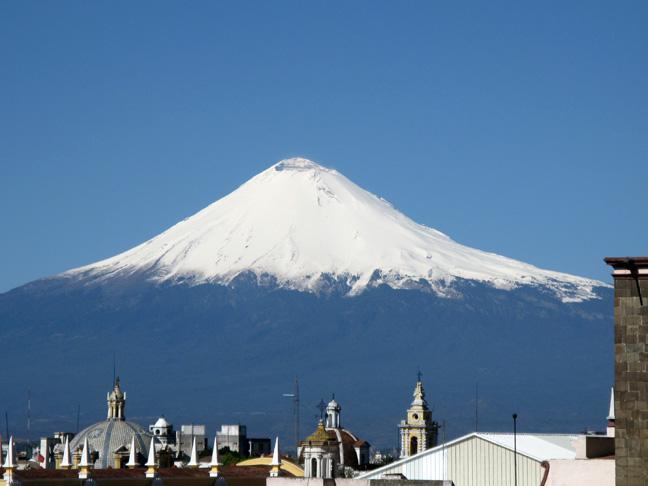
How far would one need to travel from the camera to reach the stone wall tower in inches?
1013

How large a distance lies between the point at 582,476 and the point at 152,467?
33.9 meters

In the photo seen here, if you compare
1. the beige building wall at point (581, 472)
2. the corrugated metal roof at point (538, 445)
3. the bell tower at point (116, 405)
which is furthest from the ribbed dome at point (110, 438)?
the beige building wall at point (581, 472)

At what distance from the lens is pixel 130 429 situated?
132 metres

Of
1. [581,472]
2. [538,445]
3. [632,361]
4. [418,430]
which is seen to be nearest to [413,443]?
[418,430]

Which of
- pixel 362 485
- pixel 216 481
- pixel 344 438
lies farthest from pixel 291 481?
pixel 344 438

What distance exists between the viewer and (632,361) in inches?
1017

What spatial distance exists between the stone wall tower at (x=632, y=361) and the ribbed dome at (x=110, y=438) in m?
101

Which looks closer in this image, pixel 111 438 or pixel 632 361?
pixel 632 361

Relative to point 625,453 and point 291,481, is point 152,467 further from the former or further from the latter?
point 625,453

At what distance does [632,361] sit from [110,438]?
106395 millimetres

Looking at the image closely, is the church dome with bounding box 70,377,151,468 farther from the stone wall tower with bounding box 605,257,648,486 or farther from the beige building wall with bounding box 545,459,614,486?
the stone wall tower with bounding box 605,257,648,486

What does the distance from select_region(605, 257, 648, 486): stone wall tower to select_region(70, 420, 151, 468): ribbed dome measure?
332 feet

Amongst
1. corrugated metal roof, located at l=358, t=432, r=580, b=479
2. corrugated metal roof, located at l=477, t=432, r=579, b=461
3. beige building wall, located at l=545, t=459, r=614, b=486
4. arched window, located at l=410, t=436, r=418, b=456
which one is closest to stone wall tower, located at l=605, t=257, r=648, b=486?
beige building wall, located at l=545, t=459, r=614, b=486

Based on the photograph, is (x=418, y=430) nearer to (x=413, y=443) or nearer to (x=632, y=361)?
(x=413, y=443)
